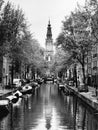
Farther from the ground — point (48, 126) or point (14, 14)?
point (14, 14)

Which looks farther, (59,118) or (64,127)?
(59,118)

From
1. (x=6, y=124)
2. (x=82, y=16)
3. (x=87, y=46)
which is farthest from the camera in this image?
(x=87, y=46)

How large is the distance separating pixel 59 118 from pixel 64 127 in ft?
20.0

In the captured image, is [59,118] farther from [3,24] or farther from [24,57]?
[24,57]

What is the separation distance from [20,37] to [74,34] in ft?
32.7

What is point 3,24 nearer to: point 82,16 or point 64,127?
point 82,16

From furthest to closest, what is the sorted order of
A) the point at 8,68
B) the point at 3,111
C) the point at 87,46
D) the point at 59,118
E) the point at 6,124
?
the point at 8,68
the point at 87,46
the point at 3,111
the point at 59,118
the point at 6,124

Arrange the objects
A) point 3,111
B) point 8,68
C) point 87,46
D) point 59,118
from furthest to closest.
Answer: point 8,68, point 87,46, point 3,111, point 59,118

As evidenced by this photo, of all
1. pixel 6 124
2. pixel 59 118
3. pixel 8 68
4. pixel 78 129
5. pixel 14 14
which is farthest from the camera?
→ pixel 8 68

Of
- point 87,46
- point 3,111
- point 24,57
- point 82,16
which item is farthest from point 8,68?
point 3,111

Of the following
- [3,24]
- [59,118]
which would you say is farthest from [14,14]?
[59,118]

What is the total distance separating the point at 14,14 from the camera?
5866cm

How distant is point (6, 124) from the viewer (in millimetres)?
31172

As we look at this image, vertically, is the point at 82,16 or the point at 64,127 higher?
the point at 82,16
